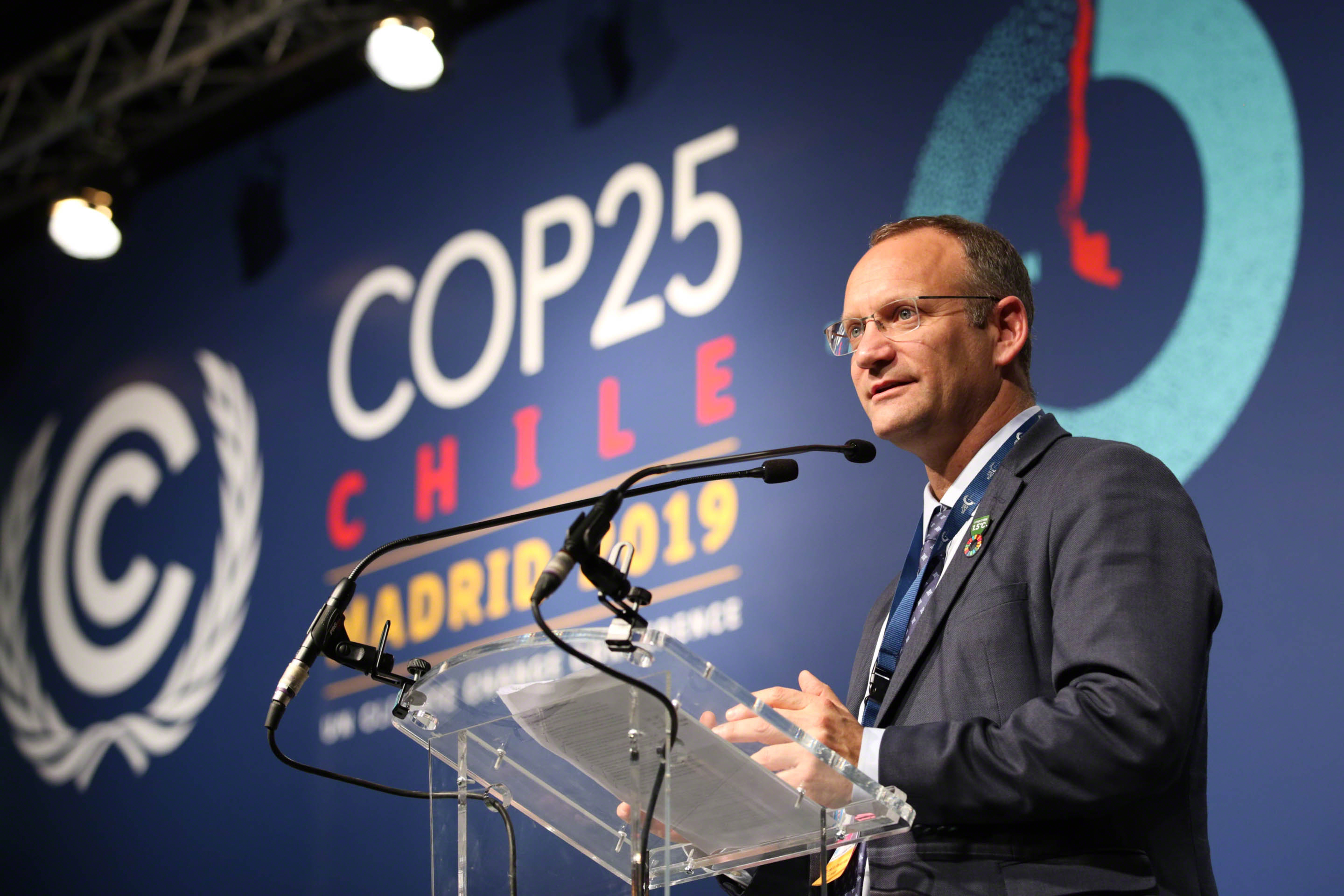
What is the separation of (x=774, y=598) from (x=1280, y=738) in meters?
1.33

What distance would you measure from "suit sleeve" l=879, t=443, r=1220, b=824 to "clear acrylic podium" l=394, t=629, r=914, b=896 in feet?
0.40

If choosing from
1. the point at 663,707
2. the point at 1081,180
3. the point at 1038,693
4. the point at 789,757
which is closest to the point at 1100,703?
the point at 1038,693

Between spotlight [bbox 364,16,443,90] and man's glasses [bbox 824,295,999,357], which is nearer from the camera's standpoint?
man's glasses [bbox 824,295,999,357]

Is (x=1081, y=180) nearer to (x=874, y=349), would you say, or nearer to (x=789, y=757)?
(x=874, y=349)

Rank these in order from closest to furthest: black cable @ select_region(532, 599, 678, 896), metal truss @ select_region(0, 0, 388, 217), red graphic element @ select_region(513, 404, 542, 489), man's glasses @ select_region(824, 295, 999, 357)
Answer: black cable @ select_region(532, 599, 678, 896) < man's glasses @ select_region(824, 295, 999, 357) < red graphic element @ select_region(513, 404, 542, 489) < metal truss @ select_region(0, 0, 388, 217)

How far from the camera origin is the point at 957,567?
2.17 m

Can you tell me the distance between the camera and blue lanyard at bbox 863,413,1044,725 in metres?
2.23

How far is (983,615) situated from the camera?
2.07 metres

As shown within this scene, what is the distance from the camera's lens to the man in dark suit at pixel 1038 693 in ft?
5.90

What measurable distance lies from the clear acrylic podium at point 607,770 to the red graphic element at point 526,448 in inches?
102

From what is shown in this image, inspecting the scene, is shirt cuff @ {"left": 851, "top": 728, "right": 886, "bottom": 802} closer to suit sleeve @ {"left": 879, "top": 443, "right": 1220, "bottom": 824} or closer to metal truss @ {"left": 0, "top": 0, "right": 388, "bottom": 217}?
suit sleeve @ {"left": 879, "top": 443, "right": 1220, "bottom": 824}

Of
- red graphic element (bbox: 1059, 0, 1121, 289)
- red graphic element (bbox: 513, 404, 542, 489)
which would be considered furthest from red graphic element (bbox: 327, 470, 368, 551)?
red graphic element (bbox: 1059, 0, 1121, 289)

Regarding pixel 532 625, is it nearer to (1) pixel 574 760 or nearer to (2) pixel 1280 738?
(2) pixel 1280 738

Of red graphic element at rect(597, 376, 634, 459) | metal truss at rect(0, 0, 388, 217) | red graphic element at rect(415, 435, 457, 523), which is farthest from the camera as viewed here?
metal truss at rect(0, 0, 388, 217)
